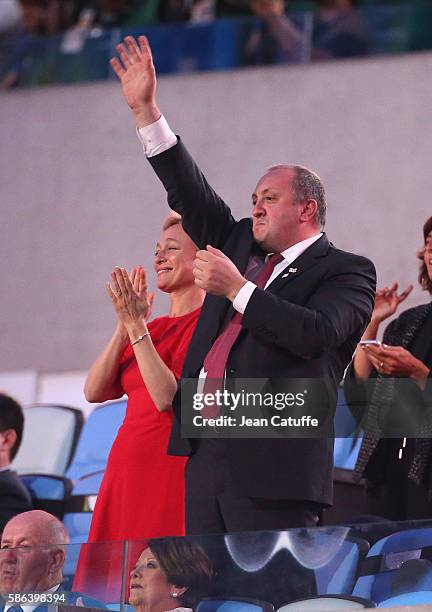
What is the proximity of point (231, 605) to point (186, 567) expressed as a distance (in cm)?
11

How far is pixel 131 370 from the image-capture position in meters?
3.14

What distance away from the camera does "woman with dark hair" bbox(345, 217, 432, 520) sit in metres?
3.05

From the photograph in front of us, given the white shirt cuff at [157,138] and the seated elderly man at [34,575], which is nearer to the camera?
the seated elderly man at [34,575]

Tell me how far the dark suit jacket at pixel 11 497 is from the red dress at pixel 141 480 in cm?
55

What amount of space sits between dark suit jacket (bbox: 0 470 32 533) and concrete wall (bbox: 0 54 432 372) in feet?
7.93

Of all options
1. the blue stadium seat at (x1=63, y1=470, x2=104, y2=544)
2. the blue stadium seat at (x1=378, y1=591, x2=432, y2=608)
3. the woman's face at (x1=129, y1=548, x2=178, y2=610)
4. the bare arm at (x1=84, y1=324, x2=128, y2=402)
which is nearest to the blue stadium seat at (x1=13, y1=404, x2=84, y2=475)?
the blue stadium seat at (x1=63, y1=470, x2=104, y2=544)

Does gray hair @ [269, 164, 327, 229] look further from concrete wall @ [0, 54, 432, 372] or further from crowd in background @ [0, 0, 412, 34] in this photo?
crowd in background @ [0, 0, 412, 34]

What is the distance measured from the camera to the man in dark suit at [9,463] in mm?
3541

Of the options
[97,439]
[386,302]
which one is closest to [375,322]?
[386,302]

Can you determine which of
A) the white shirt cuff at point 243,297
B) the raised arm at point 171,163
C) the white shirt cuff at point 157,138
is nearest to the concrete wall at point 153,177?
the raised arm at point 171,163

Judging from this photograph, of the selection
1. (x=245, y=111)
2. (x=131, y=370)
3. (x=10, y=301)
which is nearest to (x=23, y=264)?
(x=10, y=301)

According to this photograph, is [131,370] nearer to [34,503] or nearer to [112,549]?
[112,549]

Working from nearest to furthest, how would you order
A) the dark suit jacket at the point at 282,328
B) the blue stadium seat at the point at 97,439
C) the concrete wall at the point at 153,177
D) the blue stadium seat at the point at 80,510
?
the dark suit jacket at the point at 282,328 < the blue stadium seat at the point at 80,510 < the blue stadium seat at the point at 97,439 < the concrete wall at the point at 153,177

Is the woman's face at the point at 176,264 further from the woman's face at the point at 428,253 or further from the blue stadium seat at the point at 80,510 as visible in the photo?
the blue stadium seat at the point at 80,510
